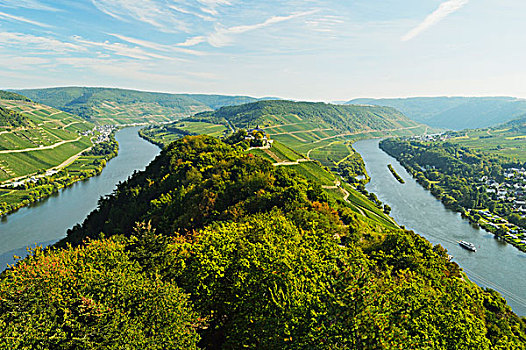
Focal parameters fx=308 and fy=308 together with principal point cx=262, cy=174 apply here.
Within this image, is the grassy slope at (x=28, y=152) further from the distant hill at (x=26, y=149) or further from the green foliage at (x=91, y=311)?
the green foliage at (x=91, y=311)

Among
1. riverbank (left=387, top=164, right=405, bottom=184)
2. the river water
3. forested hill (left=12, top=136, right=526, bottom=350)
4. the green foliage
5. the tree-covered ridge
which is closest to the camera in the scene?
the green foliage

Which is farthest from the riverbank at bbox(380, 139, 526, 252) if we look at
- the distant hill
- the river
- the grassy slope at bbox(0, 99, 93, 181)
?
the grassy slope at bbox(0, 99, 93, 181)

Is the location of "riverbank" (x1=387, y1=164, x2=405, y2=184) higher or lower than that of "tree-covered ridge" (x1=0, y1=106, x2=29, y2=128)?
lower

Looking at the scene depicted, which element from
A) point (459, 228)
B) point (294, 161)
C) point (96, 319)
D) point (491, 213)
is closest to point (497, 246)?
point (459, 228)

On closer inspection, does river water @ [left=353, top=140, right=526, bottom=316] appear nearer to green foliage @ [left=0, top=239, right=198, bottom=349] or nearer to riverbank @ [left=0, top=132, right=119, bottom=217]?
green foliage @ [left=0, top=239, right=198, bottom=349]

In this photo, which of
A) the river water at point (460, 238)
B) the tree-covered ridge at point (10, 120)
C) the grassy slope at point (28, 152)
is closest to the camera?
the river water at point (460, 238)

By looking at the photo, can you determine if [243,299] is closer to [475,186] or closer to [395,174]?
[475,186]

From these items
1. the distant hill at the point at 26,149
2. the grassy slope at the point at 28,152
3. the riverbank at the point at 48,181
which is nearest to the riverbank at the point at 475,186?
the riverbank at the point at 48,181
